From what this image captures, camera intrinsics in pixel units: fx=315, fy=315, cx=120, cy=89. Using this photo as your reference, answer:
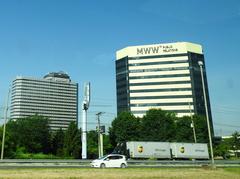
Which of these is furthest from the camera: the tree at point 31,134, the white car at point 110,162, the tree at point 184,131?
the tree at point 31,134

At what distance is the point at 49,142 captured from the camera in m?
110

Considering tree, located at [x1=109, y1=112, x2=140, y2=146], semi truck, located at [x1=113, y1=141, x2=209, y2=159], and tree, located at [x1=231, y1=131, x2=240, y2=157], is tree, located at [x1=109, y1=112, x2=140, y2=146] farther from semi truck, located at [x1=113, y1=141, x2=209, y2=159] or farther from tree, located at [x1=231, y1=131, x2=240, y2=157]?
tree, located at [x1=231, y1=131, x2=240, y2=157]

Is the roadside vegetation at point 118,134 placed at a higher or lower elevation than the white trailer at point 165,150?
higher

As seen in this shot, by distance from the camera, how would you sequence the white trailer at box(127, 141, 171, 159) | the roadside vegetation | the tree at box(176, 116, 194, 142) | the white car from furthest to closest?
1. the tree at box(176, 116, 194, 142)
2. the roadside vegetation
3. the white trailer at box(127, 141, 171, 159)
4. the white car

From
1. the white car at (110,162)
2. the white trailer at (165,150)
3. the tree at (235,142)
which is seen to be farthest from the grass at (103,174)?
the tree at (235,142)

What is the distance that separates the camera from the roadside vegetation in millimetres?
94725

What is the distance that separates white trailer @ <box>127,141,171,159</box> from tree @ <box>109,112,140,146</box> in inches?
1233

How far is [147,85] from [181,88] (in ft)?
55.1

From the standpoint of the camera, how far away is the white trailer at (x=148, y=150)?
63.1 m

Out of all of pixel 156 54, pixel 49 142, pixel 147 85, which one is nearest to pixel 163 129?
pixel 49 142

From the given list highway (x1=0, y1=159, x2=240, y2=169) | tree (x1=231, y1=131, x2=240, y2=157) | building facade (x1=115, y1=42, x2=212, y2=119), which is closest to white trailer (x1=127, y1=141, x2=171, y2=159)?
highway (x1=0, y1=159, x2=240, y2=169)

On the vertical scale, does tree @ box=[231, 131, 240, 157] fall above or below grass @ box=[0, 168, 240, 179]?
above

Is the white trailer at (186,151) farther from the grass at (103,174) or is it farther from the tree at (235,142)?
the tree at (235,142)

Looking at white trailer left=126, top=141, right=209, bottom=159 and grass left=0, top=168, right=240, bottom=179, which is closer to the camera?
grass left=0, top=168, right=240, bottom=179
